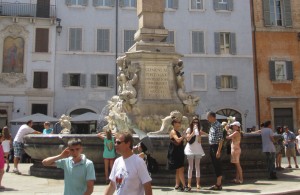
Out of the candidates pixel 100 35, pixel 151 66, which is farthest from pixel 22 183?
pixel 100 35

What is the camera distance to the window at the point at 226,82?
29.3 metres

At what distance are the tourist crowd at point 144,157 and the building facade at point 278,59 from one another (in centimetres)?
1606

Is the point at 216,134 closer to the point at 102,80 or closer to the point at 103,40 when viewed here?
the point at 102,80

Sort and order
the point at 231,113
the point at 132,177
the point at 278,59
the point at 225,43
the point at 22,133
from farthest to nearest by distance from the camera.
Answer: the point at 278,59 → the point at 225,43 → the point at 231,113 → the point at 22,133 → the point at 132,177

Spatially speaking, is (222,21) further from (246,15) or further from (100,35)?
(100,35)

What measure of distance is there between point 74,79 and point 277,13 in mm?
16417

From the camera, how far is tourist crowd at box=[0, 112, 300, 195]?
367 centimetres

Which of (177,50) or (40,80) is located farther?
(177,50)

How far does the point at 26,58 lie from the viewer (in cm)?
2698

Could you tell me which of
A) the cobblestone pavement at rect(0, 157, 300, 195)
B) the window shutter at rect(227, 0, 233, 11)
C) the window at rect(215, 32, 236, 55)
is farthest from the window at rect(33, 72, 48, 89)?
the cobblestone pavement at rect(0, 157, 300, 195)

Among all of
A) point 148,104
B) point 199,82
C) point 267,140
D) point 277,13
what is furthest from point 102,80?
point 267,140

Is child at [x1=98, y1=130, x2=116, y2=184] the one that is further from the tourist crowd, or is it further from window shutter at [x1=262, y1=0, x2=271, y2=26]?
window shutter at [x1=262, y1=0, x2=271, y2=26]

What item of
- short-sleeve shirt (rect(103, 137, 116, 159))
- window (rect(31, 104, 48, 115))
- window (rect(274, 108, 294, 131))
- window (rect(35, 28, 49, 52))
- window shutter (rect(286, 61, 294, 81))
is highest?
window (rect(35, 28, 49, 52))

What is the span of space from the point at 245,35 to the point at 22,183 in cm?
2460
